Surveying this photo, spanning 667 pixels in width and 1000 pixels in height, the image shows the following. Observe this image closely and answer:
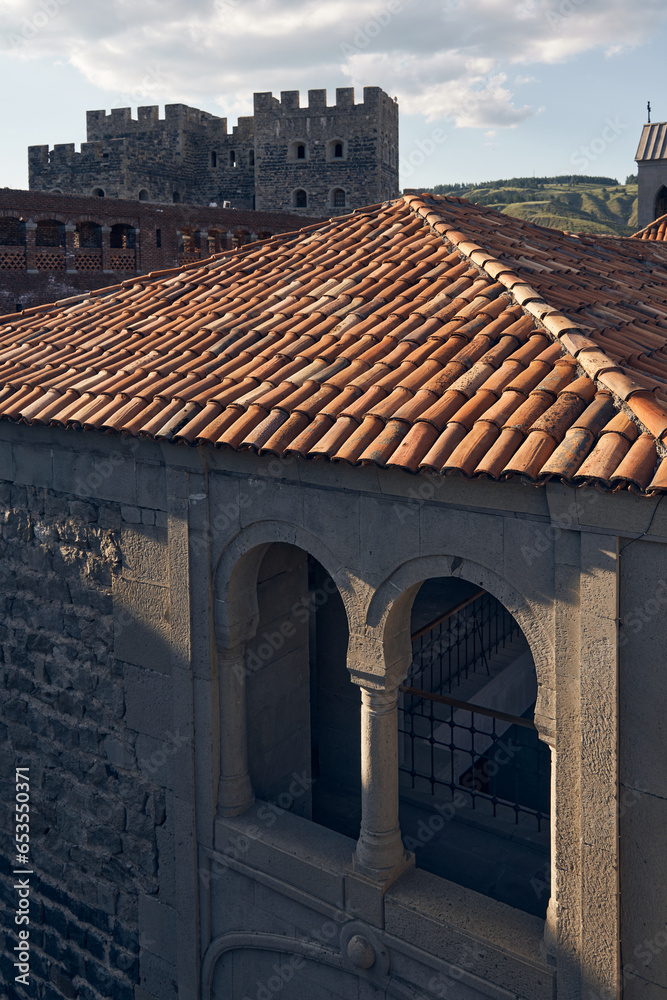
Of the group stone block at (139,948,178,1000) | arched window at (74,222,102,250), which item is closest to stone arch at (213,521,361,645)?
stone block at (139,948,178,1000)

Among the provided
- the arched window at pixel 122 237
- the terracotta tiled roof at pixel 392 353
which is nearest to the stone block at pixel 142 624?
the terracotta tiled roof at pixel 392 353

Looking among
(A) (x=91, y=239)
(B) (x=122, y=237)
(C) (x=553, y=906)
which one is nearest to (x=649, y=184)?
(B) (x=122, y=237)

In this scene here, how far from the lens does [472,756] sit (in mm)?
6691

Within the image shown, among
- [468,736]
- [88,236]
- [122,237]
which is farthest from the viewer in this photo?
[122,237]

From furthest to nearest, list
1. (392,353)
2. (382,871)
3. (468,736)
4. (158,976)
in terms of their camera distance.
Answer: (468,736) < (158,976) < (392,353) < (382,871)

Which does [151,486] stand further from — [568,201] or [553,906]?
[568,201]

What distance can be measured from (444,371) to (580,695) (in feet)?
6.42

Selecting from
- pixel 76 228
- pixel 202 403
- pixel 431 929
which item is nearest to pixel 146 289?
pixel 202 403

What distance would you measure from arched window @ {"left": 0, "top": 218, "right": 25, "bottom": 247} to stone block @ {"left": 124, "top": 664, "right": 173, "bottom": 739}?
12270mm

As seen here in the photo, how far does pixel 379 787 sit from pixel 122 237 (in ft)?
55.3

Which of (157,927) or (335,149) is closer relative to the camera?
(157,927)

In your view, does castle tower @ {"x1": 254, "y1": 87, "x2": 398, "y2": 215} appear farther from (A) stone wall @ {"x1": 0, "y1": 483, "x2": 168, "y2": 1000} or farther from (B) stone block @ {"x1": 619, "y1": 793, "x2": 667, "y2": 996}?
(B) stone block @ {"x1": 619, "y1": 793, "x2": 667, "y2": 996}

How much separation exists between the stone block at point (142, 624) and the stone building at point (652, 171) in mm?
20850

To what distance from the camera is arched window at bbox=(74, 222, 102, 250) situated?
17.6 m
